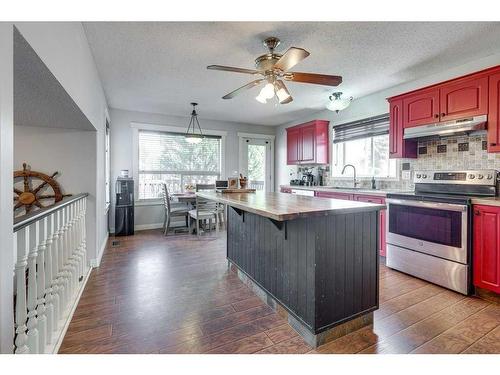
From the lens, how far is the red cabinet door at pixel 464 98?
8.66ft

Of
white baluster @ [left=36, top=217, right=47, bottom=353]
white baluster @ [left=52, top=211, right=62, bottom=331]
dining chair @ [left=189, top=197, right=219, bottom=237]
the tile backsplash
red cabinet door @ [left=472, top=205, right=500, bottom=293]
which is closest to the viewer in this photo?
white baluster @ [left=36, top=217, right=47, bottom=353]

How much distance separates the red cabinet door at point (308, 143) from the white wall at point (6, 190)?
4667 millimetres

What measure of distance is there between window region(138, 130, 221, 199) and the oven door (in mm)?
3986

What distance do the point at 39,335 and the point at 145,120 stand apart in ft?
15.0

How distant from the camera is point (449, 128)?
2881 mm

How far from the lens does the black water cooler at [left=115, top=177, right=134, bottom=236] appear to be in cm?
471

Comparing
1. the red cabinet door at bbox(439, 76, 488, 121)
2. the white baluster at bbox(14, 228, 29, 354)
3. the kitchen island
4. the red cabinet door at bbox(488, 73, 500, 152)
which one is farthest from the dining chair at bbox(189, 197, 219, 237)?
the red cabinet door at bbox(488, 73, 500, 152)

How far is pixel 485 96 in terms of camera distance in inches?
103

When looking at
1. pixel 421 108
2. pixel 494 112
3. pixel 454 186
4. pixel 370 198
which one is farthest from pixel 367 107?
pixel 454 186

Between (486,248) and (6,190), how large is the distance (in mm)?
3420

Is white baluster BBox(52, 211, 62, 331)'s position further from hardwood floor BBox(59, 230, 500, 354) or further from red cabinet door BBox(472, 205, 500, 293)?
red cabinet door BBox(472, 205, 500, 293)

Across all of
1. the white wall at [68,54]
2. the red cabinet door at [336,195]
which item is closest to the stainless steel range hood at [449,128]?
the red cabinet door at [336,195]

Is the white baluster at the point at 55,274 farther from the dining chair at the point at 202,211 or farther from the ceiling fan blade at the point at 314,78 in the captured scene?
the dining chair at the point at 202,211

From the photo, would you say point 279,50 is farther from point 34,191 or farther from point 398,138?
point 34,191
